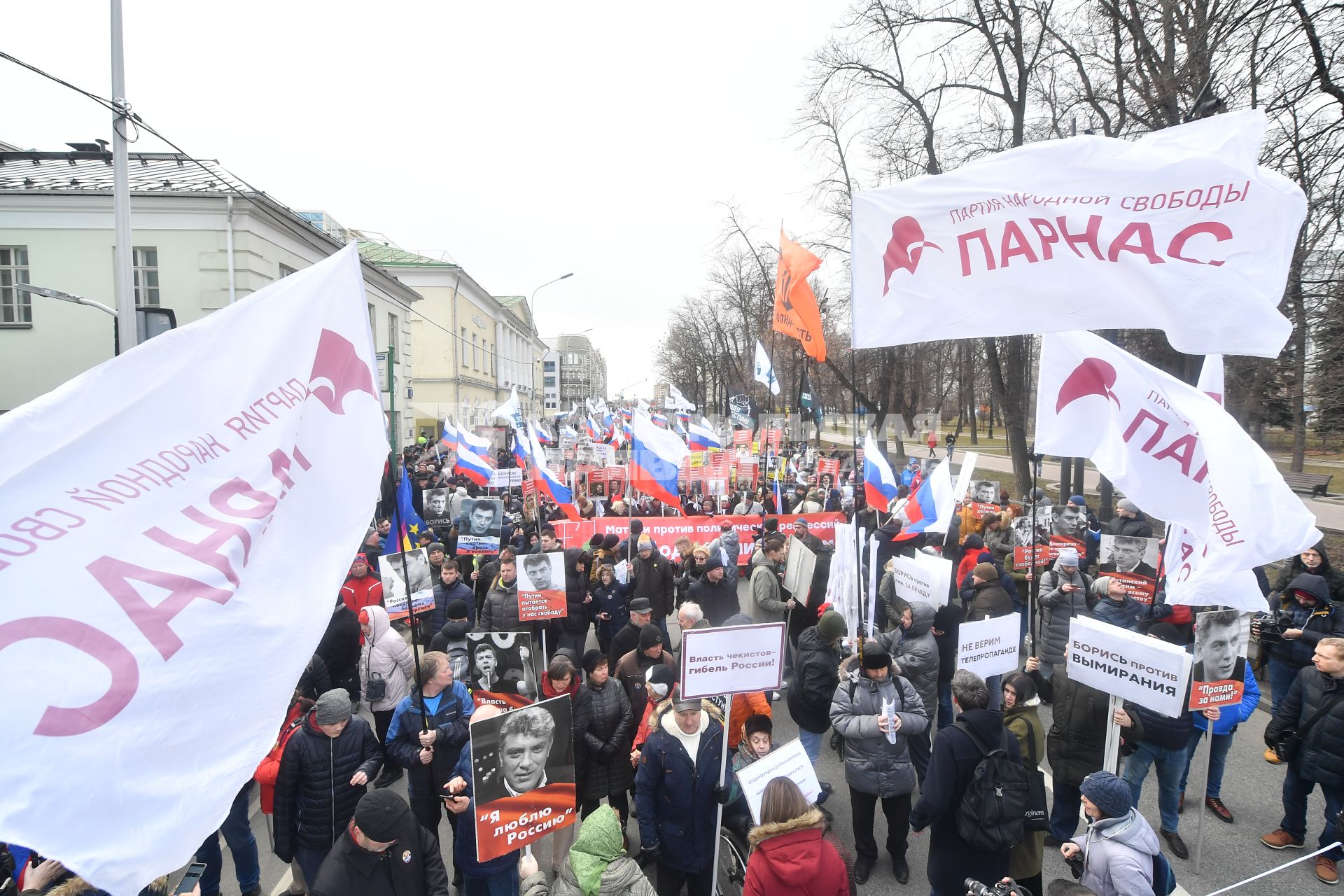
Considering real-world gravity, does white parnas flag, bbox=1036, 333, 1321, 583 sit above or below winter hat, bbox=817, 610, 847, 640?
above

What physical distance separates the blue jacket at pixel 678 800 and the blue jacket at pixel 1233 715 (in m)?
3.69

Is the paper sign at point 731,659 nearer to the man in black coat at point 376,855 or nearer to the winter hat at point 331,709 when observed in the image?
the man in black coat at point 376,855

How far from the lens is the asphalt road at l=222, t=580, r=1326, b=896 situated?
4852mm

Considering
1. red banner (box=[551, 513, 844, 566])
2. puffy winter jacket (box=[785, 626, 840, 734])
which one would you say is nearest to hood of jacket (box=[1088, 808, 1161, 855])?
puffy winter jacket (box=[785, 626, 840, 734])

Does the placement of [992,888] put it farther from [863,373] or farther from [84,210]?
[863,373]

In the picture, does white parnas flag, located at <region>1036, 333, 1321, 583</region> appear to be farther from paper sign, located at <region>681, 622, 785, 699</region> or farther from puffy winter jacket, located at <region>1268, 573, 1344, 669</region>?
puffy winter jacket, located at <region>1268, 573, 1344, 669</region>

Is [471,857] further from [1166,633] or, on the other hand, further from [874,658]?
[1166,633]

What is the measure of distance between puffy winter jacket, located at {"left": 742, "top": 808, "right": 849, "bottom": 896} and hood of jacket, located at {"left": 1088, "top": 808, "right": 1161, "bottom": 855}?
4.10 ft

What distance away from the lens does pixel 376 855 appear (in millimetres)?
3359

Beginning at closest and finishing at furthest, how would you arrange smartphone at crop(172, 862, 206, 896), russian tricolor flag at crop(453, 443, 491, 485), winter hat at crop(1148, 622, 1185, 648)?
smartphone at crop(172, 862, 206, 896) → winter hat at crop(1148, 622, 1185, 648) → russian tricolor flag at crop(453, 443, 491, 485)

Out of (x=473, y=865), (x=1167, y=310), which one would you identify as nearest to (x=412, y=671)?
(x=473, y=865)

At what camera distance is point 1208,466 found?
13.8 feet

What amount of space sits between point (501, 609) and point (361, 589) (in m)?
1.48

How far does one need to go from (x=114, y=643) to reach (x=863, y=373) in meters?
39.6
